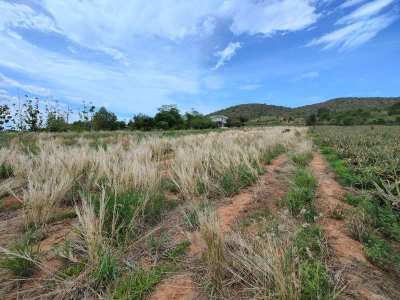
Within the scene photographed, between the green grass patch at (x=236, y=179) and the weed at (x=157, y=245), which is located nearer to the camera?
the weed at (x=157, y=245)

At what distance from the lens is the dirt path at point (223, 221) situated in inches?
63.6

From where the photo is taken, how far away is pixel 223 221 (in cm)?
261

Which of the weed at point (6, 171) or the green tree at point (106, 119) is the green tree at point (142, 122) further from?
the weed at point (6, 171)

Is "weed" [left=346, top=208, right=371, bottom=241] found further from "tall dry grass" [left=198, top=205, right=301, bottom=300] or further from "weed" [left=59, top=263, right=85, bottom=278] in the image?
"weed" [left=59, top=263, right=85, bottom=278]

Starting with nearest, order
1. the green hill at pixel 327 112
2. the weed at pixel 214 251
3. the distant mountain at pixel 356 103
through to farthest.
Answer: the weed at pixel 214 251
the green hill at pixel 327 112
the distant mountain at pixel 356 103

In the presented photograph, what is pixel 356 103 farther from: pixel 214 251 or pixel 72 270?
pixel 72 270

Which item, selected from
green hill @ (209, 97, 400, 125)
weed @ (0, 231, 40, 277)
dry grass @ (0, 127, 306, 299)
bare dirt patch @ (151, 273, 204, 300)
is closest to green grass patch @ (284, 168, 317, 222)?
dry grass @ (0, 127, 306, 299)

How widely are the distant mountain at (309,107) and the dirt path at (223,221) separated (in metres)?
82.5

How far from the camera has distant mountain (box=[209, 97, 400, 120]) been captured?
82.4 meters

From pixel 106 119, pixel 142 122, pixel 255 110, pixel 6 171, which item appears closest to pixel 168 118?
pixel 142 122

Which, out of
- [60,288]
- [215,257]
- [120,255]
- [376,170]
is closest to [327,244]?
[215,257]

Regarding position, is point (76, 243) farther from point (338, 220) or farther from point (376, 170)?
point (376, 170)

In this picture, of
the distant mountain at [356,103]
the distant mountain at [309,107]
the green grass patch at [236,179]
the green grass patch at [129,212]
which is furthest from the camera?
the distant mountain at [356,103]

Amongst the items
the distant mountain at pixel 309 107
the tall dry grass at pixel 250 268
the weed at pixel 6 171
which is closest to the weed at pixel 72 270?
the tall dry grass at pixel 250 268
